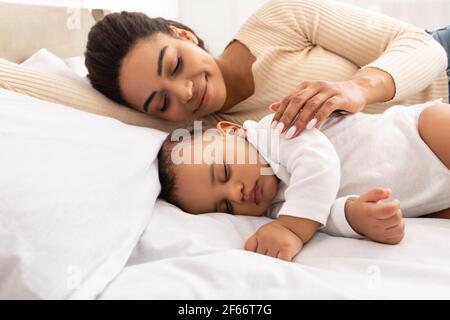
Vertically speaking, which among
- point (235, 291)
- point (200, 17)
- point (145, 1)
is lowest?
point (200, 17)

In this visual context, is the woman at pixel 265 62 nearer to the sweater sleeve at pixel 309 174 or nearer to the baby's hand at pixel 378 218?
the sweater sleeve at pixel 309 174

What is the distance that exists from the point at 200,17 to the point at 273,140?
2.00 meters

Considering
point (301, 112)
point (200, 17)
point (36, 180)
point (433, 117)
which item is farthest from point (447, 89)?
point (200, 17)

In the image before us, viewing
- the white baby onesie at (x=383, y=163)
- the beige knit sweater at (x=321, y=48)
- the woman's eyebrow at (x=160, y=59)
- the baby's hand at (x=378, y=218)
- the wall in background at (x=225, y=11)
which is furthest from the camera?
the wall in background at (x=225, y=11)

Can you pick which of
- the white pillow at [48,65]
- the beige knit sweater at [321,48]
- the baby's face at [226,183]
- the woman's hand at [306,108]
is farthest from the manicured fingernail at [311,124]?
the white pillow at [48,65]

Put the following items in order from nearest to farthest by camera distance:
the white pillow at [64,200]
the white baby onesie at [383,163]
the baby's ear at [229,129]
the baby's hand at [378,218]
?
1. the white pillow at [64,200]
2. the baby's hand at [378,218]
3. the white baby onesie at [383,163]
4. the baby's ear at [229,129]

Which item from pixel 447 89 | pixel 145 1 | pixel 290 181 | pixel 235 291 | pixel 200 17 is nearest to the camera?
pixel 235 291

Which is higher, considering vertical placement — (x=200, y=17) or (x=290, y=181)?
(x=290, y=181)

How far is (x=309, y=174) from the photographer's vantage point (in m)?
0.82

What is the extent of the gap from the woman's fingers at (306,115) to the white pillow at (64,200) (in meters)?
0.28

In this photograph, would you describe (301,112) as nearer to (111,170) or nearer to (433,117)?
(433,117)

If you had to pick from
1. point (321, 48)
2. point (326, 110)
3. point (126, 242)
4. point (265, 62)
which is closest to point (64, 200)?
point (126, 242)

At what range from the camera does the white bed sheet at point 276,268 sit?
57cm

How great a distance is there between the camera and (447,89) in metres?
1.35
